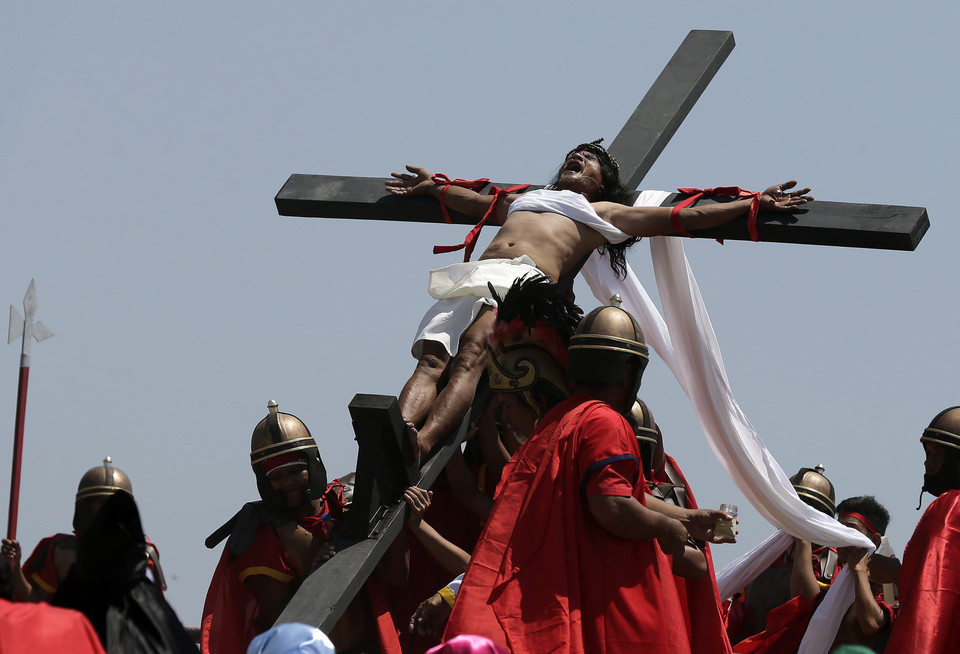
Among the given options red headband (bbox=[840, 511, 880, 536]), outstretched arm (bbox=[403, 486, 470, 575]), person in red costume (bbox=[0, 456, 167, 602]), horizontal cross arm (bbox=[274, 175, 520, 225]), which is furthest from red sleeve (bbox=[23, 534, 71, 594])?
red headband (bbox=[840, 511, 880, 536])

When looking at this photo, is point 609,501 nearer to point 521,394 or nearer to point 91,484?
point 521,394

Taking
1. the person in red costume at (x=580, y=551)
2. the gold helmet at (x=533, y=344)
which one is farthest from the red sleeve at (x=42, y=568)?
the person in red costume at (x=580, y=551)

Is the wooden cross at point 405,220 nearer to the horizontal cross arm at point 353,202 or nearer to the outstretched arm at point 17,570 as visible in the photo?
the horizontal cross arm at point 353,202

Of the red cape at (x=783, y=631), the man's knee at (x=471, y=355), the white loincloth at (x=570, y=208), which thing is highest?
the white loincloth at (x=570, y=208)

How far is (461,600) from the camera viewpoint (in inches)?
213

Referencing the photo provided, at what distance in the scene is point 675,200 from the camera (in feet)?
28.0

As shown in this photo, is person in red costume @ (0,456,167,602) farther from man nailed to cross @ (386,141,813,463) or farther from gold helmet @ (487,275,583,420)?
gold helmet @ (487,275,583,420)

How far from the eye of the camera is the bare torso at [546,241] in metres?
8.03

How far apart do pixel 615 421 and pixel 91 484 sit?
9.57 ft

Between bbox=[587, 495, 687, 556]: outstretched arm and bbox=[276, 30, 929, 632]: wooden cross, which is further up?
bbox=[276, 30, 929, 632]: wooden cross

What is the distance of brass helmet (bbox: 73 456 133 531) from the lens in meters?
7.29

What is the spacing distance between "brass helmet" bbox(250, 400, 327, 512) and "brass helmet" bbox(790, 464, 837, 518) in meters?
2.69

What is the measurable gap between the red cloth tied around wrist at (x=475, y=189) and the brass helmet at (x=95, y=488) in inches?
87.2

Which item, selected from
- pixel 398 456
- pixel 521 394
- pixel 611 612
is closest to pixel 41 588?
pixel 398 456
